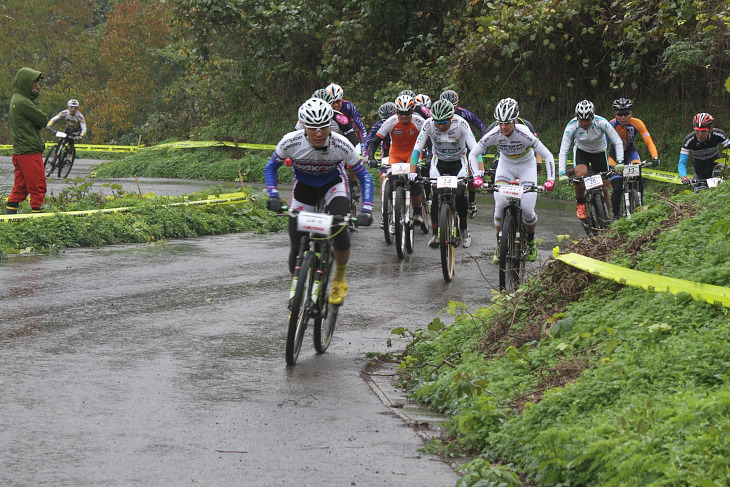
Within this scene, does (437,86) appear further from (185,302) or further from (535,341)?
(535,341)

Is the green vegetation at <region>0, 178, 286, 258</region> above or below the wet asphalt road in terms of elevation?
above

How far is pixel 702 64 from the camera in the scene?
23.4 m

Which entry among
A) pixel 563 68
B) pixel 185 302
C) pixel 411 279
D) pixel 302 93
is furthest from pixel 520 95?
pixel 185 302

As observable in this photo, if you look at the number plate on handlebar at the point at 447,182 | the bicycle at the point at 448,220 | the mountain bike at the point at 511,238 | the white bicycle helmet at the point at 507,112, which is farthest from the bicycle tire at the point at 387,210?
the mountain bike at the point at 511,238

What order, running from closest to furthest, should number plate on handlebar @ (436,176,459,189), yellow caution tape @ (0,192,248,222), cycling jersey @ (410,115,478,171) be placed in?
number plate on handlebar @ (436,176,459,189) < cycling jersey @ (410,115,478,171) < yellow caution tape @ (0,192,248,222)

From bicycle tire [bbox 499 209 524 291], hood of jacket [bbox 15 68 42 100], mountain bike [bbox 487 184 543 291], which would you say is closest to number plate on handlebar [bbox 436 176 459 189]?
mountain bike [bbox 487 184 543 291]

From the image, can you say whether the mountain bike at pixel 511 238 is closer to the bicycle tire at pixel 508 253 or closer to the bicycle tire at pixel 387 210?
the bicycle tire at pixel 508 253

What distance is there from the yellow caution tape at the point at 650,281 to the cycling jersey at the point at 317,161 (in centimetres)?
210

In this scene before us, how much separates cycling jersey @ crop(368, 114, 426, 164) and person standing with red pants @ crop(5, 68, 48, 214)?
5233mm

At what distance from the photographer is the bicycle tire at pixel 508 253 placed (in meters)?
11.1

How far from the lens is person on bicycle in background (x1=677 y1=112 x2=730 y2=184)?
51.5ft

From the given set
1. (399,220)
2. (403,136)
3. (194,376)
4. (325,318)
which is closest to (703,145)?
(403,136)

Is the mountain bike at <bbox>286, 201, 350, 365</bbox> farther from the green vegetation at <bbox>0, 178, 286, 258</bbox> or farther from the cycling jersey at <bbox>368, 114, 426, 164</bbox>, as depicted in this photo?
the cycling jersey at <bbox>368, 114, 426, 164</bbox>

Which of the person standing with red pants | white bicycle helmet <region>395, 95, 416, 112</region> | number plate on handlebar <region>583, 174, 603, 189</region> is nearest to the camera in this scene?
number plate on handlebar <region>583, 174, 603, 189</region>
